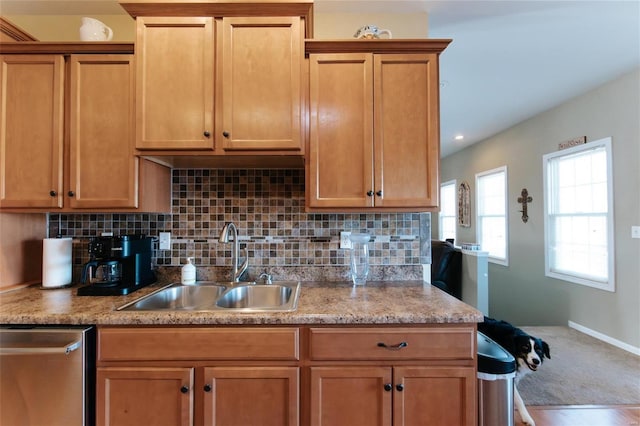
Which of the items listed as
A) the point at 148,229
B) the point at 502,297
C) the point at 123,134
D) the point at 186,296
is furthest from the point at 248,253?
the point at 502,297

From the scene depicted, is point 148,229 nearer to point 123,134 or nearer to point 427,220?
point 123,134

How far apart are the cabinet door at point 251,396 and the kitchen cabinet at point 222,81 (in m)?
1.07

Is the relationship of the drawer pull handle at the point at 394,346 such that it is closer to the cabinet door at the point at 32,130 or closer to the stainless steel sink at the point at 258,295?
the stainless steel sink at the point at 258,295

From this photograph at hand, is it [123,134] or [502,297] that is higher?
[123,134]

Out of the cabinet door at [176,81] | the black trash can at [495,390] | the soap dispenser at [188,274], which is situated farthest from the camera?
the soap dispenser at [188,274]

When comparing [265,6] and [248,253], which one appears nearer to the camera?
[265,6]

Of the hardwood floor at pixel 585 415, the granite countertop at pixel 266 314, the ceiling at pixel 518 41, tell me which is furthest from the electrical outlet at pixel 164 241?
the hardwood floor at pixel 585 415

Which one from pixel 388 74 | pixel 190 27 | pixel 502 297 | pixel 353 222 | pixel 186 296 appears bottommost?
pixel 502 297

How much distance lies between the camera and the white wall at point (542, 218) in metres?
2.76

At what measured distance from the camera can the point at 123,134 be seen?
157cm

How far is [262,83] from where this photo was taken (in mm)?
1537

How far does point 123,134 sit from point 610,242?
4298 millimetres

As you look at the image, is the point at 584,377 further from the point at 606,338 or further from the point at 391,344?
the point at 391,344

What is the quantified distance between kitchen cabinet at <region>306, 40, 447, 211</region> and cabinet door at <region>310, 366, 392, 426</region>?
2.60 feet
